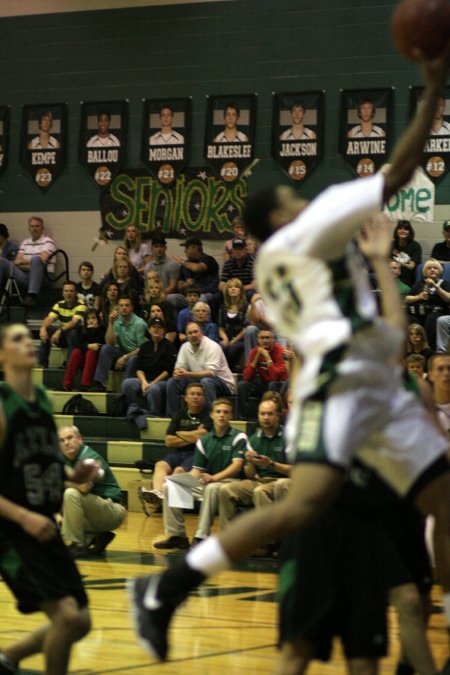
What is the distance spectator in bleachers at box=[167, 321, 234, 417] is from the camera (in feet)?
38.1

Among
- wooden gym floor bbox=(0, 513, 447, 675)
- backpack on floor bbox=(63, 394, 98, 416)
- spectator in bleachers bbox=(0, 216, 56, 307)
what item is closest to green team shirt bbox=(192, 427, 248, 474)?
wooden gym floor bbox=(0, 513, 447, 675)

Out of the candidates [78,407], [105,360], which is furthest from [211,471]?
[105,360]

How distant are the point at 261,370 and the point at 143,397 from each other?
1.47 meters

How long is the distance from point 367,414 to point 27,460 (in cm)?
143

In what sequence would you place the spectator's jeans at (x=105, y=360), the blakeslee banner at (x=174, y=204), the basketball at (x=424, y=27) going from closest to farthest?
the basketball at (x=424, y=27) < the spectator's jeans at (x=105, y=360) < the blakeslee banner at (x=174, y=204)

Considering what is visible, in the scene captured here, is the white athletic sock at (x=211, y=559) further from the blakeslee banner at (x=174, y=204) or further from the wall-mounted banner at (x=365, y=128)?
the blakeslee banner at (x=174, y=204)

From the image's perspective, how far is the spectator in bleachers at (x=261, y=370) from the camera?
1152cm

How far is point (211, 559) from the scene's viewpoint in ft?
11.4

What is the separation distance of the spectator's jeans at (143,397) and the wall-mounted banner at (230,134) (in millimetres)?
4167

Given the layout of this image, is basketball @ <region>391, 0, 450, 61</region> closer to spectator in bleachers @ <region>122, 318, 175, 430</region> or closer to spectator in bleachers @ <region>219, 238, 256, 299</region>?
spectator in bleachers @ <region>122, 318, 175, 430</region>

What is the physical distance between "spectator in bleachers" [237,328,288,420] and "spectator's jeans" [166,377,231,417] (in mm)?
205

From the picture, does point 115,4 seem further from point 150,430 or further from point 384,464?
point 384,464

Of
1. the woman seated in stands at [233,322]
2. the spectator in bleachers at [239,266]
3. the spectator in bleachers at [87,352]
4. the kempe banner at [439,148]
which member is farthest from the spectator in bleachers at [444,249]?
the spectator in bleachers at [87,352]

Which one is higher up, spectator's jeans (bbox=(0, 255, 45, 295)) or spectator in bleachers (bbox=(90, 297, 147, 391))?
spectator's jeans (bbox=(0, 255, 45, 295))
